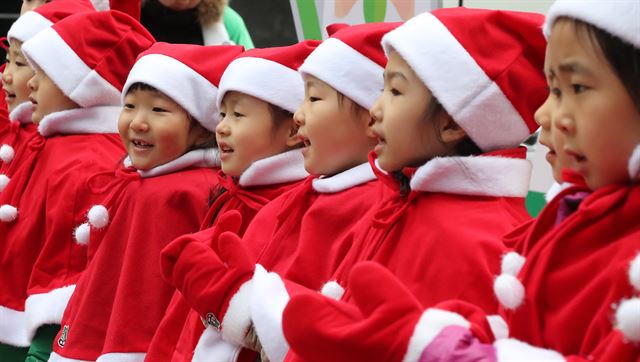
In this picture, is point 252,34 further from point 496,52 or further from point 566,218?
point 566,218

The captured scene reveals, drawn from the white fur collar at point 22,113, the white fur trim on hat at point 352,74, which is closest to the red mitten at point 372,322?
the white fur trim on hat at point 352,74

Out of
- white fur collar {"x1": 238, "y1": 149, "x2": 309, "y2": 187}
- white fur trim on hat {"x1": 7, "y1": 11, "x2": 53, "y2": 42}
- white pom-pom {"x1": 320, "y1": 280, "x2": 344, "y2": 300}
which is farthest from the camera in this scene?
white fur trim on hat {"x1": 7, "y1": 11, "x2": 53, "y2": 42}

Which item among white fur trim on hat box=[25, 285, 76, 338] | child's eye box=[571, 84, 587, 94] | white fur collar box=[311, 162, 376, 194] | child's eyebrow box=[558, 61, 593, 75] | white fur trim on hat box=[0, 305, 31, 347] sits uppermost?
child's eyebrow box=[558, 61, 593, 75]

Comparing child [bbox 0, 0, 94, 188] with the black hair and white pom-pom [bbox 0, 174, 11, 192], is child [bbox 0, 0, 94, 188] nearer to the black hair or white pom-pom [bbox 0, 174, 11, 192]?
white pom-pom [bbox 0, 174, 11, 192]

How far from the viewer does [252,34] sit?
5.79m

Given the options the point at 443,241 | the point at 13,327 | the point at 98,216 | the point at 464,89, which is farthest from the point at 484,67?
the point at 13,327

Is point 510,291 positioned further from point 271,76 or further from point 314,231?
point 271,76

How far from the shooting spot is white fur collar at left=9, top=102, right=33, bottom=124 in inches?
148

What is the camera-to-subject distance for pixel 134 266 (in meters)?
2.92

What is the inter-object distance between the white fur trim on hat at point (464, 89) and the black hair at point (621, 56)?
1.62ft

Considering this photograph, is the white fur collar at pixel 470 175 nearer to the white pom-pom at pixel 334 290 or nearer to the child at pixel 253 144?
the white pom-pom at pixel 334 290

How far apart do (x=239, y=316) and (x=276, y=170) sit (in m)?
0.53

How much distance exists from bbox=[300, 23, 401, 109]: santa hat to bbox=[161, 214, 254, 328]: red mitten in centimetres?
43

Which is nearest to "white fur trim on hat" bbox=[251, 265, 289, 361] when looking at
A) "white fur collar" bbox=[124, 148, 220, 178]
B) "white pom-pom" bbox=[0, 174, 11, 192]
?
"white fur collar" bbox=[124, 148, 220, 178]
